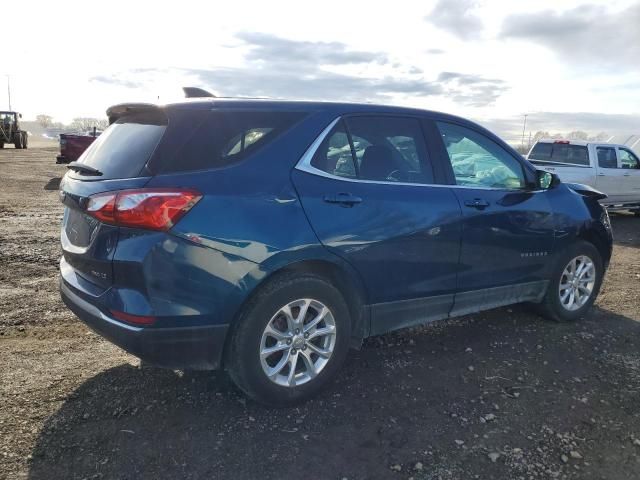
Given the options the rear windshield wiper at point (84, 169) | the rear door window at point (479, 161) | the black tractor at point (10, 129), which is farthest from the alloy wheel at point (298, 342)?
the black tractor at point (10, 129)

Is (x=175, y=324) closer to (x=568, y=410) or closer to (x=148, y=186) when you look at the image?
(x=148, y=186)

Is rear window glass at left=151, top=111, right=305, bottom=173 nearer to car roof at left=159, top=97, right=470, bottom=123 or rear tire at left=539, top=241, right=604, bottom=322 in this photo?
car roof at left=159, top=97, right=470, bottom=123

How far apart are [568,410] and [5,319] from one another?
4401mm

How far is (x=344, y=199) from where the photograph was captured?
10.7 ft

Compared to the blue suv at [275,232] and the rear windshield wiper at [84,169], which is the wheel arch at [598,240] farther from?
the rear windshield wiper at [84,169]

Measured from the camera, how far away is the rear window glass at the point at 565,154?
1184 centimetres

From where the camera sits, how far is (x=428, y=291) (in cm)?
377

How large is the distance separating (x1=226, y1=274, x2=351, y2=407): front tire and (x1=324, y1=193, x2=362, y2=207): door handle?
0.48 meters

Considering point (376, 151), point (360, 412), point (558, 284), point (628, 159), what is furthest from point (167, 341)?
point (628, 159)

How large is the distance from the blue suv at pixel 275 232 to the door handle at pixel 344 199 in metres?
0.01

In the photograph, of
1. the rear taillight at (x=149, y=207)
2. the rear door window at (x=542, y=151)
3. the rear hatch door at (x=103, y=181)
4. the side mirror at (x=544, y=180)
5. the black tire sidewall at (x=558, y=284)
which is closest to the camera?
the rear taillight at (x=149, y=207)

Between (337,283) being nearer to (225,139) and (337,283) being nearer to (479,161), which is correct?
(225,139)

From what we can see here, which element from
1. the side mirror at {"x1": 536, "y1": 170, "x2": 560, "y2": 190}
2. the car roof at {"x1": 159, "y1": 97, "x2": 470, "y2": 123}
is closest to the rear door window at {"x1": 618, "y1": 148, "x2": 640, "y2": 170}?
Answer: the side mirror at {"x1": 536, "y1": 170, "x2": 560, "y2": 190}

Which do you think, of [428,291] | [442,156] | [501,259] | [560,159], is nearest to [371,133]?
[442,156]
